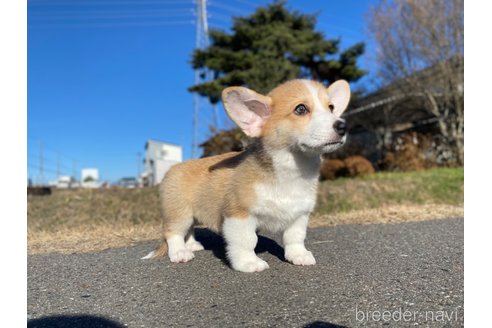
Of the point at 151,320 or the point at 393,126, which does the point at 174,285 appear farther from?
the point at 393,126

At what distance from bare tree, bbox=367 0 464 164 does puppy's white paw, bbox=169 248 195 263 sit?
39.6 ft

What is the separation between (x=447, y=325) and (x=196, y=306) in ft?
3.97

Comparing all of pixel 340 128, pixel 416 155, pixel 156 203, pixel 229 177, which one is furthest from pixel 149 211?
pixel 416 155

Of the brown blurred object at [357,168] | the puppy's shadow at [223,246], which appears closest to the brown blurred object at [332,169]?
the brown blurred object at [357,168]

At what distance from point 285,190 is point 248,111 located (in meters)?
0.64

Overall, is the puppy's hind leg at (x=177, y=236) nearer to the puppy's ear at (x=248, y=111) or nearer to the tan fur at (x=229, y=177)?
the tan fur at (x=229, y=177)

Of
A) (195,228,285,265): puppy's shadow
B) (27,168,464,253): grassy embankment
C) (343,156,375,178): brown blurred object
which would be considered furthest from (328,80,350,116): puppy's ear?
(343,156,375,178): brown blurred object

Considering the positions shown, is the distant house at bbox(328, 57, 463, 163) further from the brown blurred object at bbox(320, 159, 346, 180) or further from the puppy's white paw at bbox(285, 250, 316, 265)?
the puppy's white paw at bbox(285, 250, 316, 265)

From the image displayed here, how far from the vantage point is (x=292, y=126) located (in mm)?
2600

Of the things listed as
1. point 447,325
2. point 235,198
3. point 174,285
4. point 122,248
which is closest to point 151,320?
point 174,285

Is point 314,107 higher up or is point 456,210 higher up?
point 314,107

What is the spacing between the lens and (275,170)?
2.69 metres

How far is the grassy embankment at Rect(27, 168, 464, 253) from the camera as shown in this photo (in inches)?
174

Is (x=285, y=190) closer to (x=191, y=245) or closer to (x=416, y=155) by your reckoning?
(x=191, y=245)
